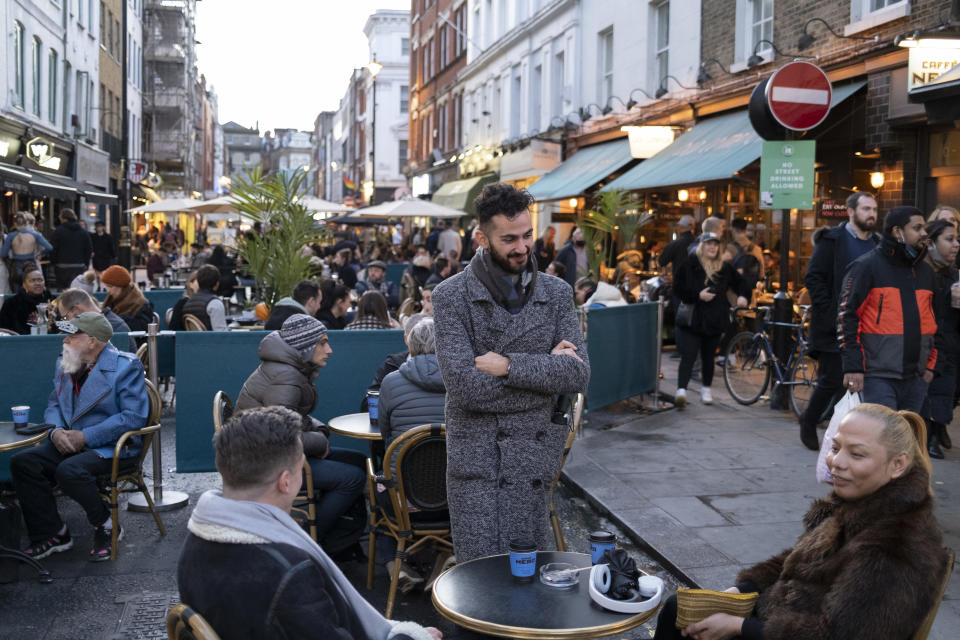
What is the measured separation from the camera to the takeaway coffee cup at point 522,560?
3.35 metres

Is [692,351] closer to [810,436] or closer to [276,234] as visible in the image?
[810,436]

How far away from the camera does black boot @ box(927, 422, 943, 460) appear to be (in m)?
7.93

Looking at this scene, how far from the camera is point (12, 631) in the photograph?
4781 millimetres

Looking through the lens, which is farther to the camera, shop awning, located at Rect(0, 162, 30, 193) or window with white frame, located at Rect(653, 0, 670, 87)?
window with white frame, located at Rect(653, 0, 670, 87)

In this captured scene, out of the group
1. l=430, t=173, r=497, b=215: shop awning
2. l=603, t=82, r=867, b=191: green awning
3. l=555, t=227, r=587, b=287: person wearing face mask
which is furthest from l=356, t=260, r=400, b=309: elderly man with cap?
l=430, t=173, r=497, b=215: shop awning

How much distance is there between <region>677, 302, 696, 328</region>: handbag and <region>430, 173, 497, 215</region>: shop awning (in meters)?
19.5

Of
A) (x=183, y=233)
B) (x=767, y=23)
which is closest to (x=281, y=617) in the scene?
(x=767, y=23)

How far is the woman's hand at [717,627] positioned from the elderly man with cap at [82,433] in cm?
393

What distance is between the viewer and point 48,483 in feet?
19.3

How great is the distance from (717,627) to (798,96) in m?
7.41

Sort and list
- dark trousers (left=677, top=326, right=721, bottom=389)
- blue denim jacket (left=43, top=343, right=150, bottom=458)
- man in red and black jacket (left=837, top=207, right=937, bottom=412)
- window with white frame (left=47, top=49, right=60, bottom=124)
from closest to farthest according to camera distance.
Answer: blue denim jacket (left=43, top=343, right=150, bottom=458) < man in red and black jacket (left=837, top=207, right=937, bottom=412) < dark trousers (left=677, top=326, right=721, bottom=389) < window with white frame (left=47, top=49, right=60, bottom=124)

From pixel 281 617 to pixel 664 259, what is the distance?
36.8 feet

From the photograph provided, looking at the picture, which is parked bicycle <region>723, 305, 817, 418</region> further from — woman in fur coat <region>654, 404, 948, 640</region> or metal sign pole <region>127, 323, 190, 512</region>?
woman in fur coat <region>654, 404, 948, 640</region>

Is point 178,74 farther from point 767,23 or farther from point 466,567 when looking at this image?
point 466,567
